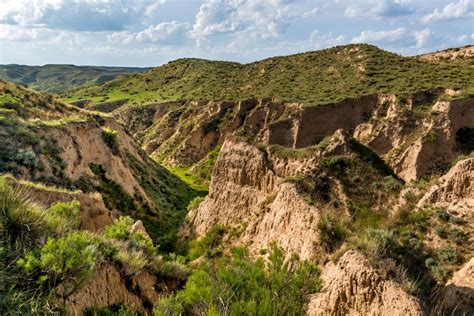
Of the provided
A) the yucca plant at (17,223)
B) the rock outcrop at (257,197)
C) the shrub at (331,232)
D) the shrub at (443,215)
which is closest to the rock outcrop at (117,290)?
the yucca plant at (17,223)

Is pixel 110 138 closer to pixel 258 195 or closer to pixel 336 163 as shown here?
pixel 258 195

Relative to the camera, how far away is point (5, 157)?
24859 mm

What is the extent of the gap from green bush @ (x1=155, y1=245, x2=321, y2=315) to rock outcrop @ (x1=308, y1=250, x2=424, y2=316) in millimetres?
2430

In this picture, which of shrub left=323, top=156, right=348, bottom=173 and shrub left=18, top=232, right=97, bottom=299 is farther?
shrub left=323, top=156, right=348, bottom=173

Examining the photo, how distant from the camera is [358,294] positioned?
1353cm

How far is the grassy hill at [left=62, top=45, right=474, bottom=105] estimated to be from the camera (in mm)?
56344

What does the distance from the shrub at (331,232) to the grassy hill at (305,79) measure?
35.7m

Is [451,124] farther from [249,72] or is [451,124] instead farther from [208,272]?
[249,72]

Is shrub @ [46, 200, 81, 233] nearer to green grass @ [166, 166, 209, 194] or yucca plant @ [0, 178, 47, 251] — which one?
yucca plant @ [0, 178, 47, 251]

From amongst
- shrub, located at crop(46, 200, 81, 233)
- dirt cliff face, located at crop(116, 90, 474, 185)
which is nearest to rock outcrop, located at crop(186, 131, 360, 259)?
dirt cliff face, located at crop(116, 90, 474, 185)

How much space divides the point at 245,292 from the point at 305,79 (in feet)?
205

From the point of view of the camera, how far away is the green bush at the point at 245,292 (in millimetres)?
9219

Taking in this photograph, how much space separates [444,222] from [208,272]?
14667 millimetres

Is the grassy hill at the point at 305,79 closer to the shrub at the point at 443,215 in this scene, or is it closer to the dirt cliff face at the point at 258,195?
the dirt cliff face at the point at 258,195
